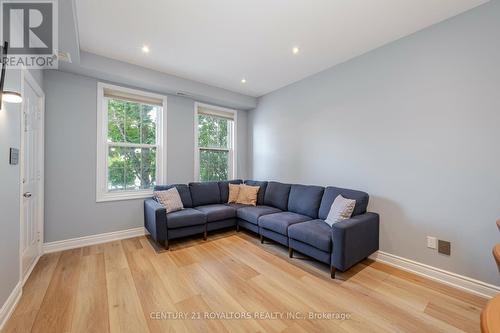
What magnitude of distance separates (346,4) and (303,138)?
6.70ft

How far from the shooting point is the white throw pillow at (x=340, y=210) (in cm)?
253

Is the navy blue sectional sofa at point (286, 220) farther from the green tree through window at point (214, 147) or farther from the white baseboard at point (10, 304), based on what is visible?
the white baseboard at point (10, 304)

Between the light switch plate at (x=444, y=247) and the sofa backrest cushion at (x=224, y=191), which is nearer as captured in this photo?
the light switch plate at (x=444, y=247)

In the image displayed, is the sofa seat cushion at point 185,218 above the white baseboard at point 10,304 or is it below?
above

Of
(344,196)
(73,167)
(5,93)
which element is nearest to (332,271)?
(344,196)

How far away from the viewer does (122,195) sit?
3432 millimetres

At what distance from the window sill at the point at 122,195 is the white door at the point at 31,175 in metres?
0.68

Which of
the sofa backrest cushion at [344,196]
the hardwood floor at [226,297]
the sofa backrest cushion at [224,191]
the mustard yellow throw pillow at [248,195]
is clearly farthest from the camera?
the sofa backrest cushion at [224,191]

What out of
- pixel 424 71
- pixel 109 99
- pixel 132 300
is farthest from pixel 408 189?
pixel 109 99

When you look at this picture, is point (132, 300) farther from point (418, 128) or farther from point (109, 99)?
point (418, 128)

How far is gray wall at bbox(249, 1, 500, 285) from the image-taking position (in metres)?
1.97

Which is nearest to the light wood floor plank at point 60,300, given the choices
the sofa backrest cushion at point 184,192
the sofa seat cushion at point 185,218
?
the sofa seat cushion at point 185,218

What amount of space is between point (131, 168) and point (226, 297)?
8.93 feet

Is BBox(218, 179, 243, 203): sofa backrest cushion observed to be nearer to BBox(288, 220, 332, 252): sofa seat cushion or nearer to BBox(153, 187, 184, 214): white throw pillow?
BBox(153, 187, 184, 214): white throw pillow
